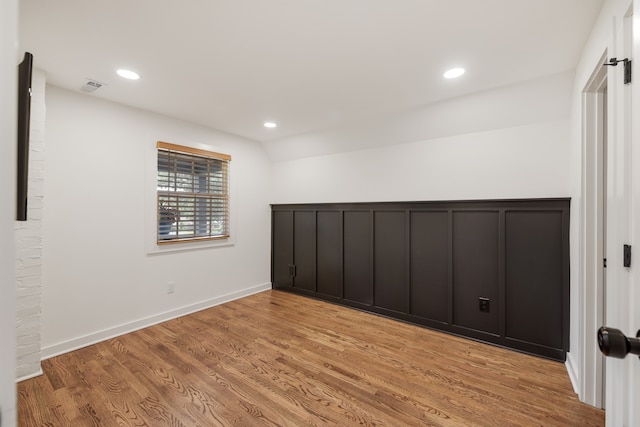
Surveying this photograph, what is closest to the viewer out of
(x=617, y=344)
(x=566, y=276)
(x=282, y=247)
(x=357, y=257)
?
(x=617, y=344)

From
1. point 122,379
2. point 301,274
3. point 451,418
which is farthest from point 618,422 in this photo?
point 301,274

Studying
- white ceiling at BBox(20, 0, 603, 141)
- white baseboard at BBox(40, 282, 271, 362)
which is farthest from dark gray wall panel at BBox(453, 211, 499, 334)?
white baseboard at BBox(40, 282, 271, 362)

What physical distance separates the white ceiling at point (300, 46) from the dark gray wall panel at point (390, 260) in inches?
54.8

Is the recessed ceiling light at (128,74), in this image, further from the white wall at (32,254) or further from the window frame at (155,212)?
the window frame at (155,212)

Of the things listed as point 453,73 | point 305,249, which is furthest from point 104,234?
point 453,73

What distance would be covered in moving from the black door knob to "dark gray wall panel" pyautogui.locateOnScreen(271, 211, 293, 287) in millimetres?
4045

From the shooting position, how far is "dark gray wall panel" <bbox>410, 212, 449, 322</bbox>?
319cm

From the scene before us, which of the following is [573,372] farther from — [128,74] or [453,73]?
[128,74]

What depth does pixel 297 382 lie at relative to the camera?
2.19 metres

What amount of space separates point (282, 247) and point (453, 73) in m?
3.37

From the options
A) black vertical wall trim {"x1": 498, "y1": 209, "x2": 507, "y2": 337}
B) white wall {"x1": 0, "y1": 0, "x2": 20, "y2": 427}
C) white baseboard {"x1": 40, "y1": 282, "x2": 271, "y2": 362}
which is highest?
white wall {"x1": 0, "y1": 0, "x2": 20, "y2": 427}

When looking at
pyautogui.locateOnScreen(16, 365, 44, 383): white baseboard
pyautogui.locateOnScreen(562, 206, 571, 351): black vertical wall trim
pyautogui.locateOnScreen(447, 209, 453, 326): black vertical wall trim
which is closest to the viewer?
pyautogui.locateOnScreen(16, 365, 44, 383): white baseboard

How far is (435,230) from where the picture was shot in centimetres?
327

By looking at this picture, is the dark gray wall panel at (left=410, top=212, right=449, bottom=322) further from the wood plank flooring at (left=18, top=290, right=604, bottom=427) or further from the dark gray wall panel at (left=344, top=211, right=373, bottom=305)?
the dark gray wall panel at (left=344, top=211, right=373, bottom=305)
